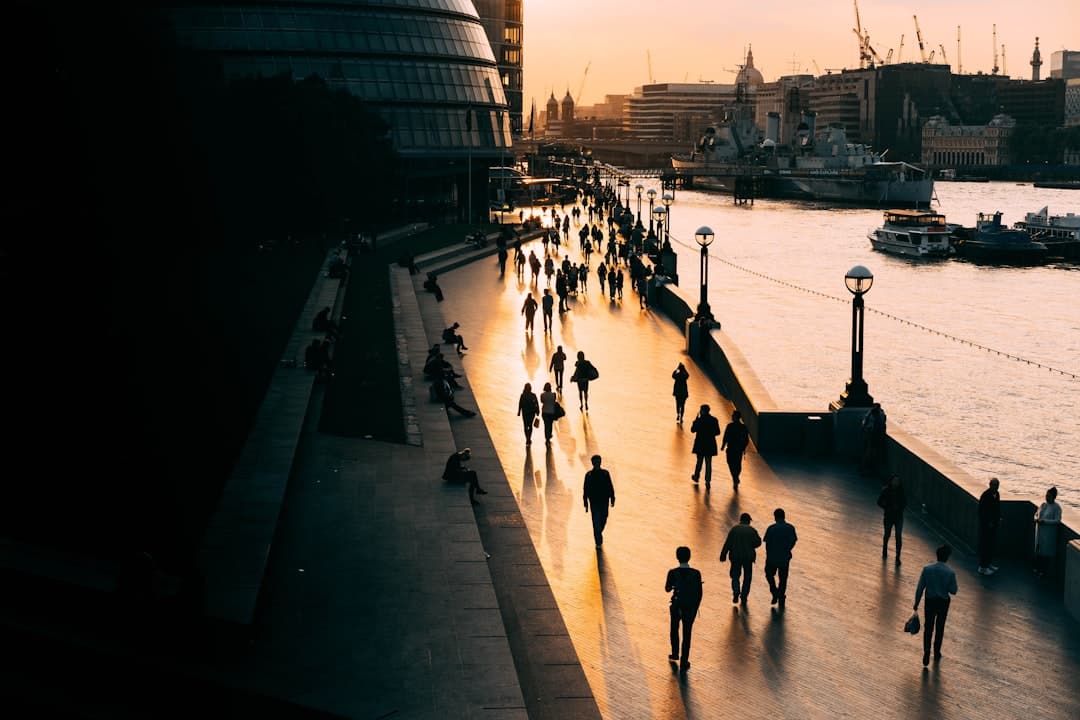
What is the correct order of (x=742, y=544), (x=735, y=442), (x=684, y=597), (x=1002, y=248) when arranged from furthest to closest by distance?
(x=1002, y=248) < (x=735, y=442) < (x=742, y=544) < (x=684, y=597)

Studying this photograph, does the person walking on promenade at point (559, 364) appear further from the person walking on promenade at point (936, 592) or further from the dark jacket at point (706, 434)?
the person walking on promenade at point (936, 592)

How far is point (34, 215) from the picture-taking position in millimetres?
12180

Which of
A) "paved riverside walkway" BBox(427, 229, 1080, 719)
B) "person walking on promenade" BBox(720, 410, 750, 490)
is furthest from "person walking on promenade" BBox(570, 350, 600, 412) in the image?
"person walking on promenade" BBox(720, 410, 750, 490)

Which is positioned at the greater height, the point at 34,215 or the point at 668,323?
the point at 34,215

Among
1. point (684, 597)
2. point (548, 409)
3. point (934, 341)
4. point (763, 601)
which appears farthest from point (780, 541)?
point (934, 341)

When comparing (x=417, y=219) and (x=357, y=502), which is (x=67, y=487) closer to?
(x=357, y=502)

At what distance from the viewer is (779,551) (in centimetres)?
1487

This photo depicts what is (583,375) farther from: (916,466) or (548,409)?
(916,466)

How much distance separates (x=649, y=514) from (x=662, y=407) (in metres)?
8.61

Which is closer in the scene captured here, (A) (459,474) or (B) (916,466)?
(A) (459,474)

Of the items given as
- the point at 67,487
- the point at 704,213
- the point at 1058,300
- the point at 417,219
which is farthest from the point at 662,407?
the point at 704,213

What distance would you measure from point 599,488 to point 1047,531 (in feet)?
17.9

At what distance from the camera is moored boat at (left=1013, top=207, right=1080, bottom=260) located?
9512 cm

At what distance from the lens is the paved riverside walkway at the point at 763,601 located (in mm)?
12758
